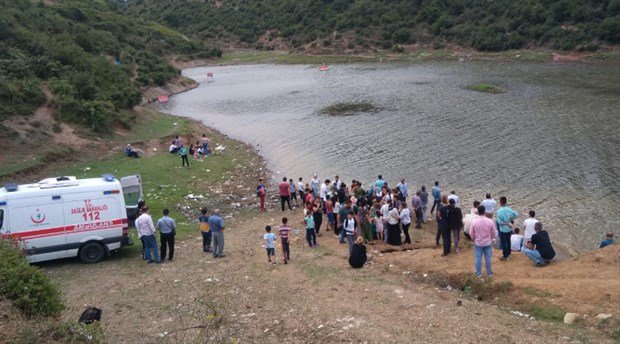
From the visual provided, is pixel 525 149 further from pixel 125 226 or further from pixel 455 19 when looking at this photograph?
pixel 455 19

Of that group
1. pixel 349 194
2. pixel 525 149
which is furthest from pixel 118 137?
pixel 525 149

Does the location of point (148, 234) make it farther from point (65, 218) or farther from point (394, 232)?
point (394, 232)

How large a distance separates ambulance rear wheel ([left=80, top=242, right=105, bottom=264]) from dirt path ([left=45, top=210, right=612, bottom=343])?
418 mm

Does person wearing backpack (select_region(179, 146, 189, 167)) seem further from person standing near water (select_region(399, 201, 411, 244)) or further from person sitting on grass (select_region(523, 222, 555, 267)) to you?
person sitting on grass (select_region(523, 222, 555, 267))

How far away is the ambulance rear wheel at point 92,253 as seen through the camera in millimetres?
16109

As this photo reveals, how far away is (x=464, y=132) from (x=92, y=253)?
1116 inches

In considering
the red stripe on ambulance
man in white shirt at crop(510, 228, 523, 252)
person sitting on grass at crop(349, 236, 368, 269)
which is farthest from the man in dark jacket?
the red stripe on ambulance

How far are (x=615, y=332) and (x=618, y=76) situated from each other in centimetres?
5670

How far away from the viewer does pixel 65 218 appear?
15.6 meters

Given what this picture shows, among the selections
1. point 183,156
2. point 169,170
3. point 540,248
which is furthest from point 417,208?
point 183,156

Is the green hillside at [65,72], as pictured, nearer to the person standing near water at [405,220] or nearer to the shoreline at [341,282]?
the shoreline at [341,282]

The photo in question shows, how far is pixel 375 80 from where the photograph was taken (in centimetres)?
6900

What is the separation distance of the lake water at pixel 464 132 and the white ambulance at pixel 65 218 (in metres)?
14.7

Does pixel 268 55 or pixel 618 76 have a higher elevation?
pixel 268 55
